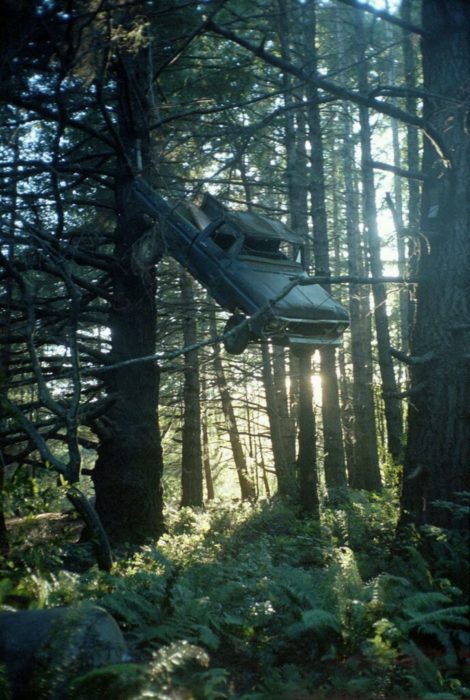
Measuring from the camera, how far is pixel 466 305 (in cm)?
680

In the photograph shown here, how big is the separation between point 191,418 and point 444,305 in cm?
1180

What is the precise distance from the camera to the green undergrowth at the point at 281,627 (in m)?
4.25

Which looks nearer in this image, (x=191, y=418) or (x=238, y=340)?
(x=238, y=340)

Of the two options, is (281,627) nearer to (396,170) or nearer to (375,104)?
(396,170)

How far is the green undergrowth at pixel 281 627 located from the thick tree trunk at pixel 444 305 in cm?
68

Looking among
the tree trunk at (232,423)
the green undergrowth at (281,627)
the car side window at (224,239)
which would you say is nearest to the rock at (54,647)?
the green undergrowth at (281,627)

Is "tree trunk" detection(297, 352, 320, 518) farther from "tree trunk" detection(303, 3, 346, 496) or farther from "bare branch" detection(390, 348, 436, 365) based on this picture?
"bare branch" detection(390, 348, 436, 365)

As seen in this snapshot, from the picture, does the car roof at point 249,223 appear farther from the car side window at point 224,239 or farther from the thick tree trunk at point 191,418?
the thick tree trunk at point 191,418

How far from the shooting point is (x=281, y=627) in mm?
5574

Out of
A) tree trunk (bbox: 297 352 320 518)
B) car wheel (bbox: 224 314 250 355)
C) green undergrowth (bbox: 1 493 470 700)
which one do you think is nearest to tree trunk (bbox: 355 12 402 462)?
tree trunk (bbox: 297 352 320 518)

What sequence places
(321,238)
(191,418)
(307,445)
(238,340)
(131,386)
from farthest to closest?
1. (191,418)
2. (321,238)
3. (307,445)
4. (131,386)
5. (238,340)

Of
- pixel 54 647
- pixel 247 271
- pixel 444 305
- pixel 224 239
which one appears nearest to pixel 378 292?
pixel 224 239

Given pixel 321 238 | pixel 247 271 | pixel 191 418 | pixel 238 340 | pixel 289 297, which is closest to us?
pixel 289 297

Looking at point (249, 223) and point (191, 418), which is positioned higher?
point (249, 223)
